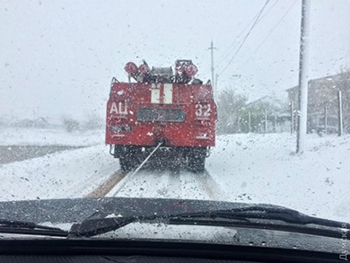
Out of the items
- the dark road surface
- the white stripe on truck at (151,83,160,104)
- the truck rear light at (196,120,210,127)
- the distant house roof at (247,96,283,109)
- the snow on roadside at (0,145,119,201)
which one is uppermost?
the distant house roof at (247,96,283,109)

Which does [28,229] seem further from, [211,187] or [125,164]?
[125,164]

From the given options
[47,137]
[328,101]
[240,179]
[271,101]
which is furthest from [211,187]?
[47,137]

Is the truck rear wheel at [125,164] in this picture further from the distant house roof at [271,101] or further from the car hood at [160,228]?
the distant house roof at [271,101]

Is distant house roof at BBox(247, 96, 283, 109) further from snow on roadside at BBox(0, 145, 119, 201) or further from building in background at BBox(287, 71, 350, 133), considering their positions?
snow on roadside at BBox(0, 145, 119, 201)

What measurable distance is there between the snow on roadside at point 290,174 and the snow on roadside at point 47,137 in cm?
1070

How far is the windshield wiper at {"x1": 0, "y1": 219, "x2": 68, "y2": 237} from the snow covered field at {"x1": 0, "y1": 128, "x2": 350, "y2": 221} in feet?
13.3

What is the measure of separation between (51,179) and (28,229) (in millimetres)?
7773

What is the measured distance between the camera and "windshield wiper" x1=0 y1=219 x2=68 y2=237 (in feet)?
8.03

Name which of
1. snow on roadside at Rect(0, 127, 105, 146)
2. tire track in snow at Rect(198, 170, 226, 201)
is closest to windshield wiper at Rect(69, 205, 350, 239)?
tire track in snow at Rect(198, 170, 226, 201)

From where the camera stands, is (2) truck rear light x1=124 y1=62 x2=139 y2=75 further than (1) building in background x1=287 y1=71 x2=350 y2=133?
No

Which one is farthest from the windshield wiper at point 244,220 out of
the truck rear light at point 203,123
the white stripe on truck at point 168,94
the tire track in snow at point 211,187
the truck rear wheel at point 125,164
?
the truck rear wheel at point 125,164

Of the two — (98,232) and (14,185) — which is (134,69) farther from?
(98,232)

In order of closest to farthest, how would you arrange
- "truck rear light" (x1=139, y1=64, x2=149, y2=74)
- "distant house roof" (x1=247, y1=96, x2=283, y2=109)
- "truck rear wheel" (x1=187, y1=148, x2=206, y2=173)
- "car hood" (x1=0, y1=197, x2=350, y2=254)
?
"car hood" (x1=0, y1=197, x2=350, y2=254) < "truck rear light" (x1=139, y1=64, x2=149, y2=74) < "truck rear wheel" (x1=187, y1=148, x2=206, y2=173) < "distant house roof" (x1=247, y1=96, x2=283, y2=109)

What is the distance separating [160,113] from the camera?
11148mm
